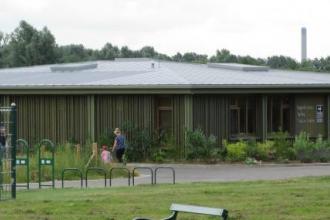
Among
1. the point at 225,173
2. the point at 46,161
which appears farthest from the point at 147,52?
the point at 46,161

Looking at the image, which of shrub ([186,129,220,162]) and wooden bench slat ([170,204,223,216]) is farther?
shrub ([186,129,220,162])

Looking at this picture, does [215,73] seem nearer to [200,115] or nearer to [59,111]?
[200,115]

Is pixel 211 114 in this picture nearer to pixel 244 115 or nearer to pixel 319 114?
pixel 244 115

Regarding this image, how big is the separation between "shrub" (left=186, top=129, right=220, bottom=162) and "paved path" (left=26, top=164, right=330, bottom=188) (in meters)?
1.03

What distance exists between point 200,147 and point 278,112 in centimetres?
624

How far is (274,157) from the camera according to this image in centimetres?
3475

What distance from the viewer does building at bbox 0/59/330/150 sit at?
3569 centimetres

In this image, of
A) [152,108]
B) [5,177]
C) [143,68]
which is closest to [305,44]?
[143,68]

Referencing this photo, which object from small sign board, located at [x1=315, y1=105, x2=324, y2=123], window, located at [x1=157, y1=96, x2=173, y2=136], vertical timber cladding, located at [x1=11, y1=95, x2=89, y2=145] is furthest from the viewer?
small sign board, located at [x1=315, y1=105, x2=324, y2=123]

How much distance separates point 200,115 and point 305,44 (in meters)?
49.1

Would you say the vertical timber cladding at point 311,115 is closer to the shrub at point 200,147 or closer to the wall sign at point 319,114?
the wall sign at point 319,114

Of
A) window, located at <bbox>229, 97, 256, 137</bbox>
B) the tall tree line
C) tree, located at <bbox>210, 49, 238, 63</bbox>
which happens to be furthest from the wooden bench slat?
tree, located at <bbox>210, 49, 238, 63</bbox>

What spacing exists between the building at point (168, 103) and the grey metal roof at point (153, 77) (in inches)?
1.7

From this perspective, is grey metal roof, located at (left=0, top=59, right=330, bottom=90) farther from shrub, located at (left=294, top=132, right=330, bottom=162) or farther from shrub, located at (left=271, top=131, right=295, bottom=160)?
shrub, located at (left=294, top=132, right=330, bottom=162)
